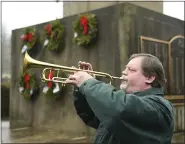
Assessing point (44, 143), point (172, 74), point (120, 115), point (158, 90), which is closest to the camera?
point (120, 115)

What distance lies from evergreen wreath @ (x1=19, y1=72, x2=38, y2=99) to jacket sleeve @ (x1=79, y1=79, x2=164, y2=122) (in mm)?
7224

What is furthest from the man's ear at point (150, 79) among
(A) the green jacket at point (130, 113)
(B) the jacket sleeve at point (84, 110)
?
(B) the jacket sleeve at point (84, 110)

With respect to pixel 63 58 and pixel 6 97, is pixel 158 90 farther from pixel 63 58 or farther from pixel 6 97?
pixel 6 97

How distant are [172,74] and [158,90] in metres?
6.33

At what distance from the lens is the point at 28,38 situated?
9.42 meters

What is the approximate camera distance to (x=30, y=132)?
8523 mm

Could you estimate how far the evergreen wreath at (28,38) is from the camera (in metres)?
9.26

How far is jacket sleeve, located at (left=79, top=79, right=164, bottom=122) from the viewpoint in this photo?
1.88m

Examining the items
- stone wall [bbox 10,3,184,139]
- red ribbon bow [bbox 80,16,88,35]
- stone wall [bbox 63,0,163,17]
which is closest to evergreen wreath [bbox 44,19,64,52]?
stone wall [bbox 10,3,184,139]

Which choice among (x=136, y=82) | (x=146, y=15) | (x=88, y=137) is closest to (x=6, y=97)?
(x=88, y=137)

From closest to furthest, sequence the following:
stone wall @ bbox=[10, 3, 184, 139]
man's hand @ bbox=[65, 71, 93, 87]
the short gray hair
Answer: man's hand @ bbox=[65, 71, 93, 87] < the short gray hair < stone wall @ bbox=[10, 3, 184, 139]

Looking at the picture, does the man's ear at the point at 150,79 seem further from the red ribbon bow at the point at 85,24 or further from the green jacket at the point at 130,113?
the red ribbon bow at the point at 85,24

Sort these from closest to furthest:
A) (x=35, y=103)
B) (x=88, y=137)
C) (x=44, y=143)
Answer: (x=44, y=143) → (x=88, y=137) → (x=35, y=103)

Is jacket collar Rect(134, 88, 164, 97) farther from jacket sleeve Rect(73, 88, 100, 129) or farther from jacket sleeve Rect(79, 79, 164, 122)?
jacket sleeve Rect(73, 88, 100, 129)
